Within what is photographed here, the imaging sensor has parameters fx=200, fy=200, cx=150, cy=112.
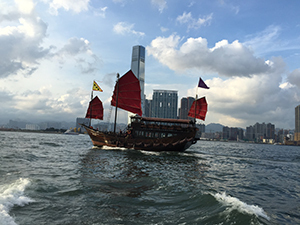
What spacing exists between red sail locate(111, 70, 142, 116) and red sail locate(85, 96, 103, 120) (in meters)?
3.55

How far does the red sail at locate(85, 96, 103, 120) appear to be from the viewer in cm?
3366

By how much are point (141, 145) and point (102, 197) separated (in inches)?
798

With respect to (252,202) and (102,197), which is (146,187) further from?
(252,202)

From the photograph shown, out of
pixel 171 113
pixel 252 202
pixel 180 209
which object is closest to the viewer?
pixel 180 209

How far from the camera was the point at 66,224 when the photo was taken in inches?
188

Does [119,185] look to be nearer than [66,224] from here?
No

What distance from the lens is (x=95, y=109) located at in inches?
1339

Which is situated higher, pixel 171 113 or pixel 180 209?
pixel 171 113

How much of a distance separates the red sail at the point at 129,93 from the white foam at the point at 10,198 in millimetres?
23641

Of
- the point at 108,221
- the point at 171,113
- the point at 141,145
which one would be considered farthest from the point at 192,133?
the point at 171,113

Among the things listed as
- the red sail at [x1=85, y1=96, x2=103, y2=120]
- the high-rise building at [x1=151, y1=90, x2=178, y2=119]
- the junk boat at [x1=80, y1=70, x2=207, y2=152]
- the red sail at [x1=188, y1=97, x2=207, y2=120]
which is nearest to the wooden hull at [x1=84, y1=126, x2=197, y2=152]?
the junk boat at [x1=80, y1=70, x2=207, y2=152]

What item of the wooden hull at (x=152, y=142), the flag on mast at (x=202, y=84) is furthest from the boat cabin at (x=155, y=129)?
the flag on mast at (x=202, y=84)

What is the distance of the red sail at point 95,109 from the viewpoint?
110 ft

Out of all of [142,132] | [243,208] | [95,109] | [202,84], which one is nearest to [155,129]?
[142,132]
